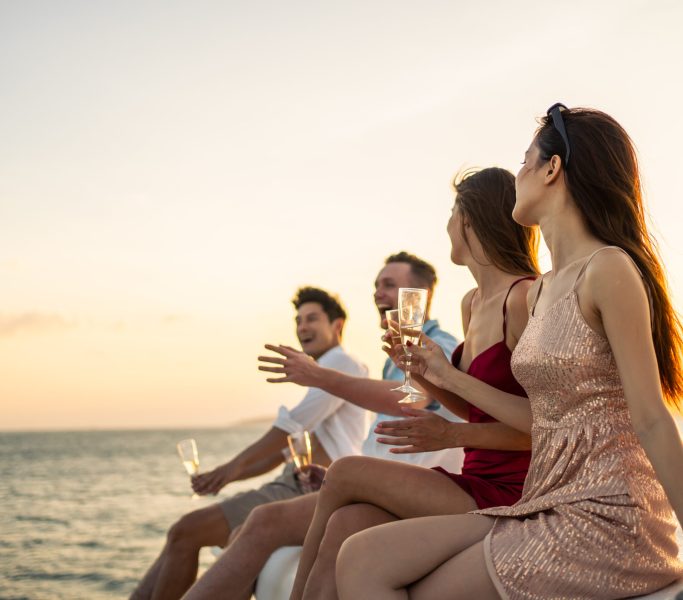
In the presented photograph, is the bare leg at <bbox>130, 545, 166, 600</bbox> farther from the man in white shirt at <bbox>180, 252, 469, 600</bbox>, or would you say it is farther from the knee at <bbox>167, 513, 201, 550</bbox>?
the man in white shirt at <bbox>180, 252, 469, 600</bbox>


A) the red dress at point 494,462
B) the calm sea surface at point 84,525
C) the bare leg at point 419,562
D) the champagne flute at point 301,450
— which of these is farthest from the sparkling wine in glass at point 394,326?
the calm sea surface at point 84,525

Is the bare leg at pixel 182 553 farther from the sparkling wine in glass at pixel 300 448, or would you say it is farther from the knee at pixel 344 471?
the knee at pixel 344 471

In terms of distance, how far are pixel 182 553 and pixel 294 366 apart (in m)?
1.73

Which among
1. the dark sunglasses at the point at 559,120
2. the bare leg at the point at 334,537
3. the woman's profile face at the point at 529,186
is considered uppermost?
the dark sunglasses at the point at 559,120

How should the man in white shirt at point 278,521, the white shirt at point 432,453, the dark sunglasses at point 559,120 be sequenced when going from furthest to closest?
the white shirt at point 432,453 < the man in white shirt at point 278,521 < the dark sunglasses at point 559,120

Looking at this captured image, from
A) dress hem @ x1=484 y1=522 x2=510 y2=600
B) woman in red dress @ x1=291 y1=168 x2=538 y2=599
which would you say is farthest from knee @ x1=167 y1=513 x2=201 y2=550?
dress hem @ x1=484 y1=522 x2=510 y2=600

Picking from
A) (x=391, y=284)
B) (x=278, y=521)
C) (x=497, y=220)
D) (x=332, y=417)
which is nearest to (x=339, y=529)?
(x=278, y=521)

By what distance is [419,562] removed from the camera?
7.86 ft

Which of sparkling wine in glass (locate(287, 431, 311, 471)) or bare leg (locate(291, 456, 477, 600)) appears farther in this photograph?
sparkling wine in glass (locate(287, 431, 311, 471))

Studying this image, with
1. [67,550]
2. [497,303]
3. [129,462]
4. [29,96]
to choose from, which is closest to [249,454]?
[497,303]

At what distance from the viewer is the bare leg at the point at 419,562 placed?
2363 millimetres

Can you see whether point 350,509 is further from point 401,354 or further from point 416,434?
point 401,354

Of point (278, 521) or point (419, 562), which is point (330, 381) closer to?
point (278, 521)

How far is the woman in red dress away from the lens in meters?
2.97
